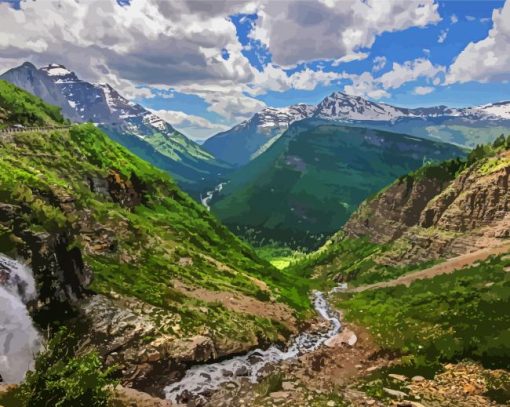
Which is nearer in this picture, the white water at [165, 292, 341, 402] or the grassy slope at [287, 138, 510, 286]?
the white water at [165, 292, 341, 402]

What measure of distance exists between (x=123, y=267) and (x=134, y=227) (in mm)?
17704

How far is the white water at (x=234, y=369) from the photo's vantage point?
169ft

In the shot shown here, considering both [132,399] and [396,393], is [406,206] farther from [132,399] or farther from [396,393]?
[132,399]

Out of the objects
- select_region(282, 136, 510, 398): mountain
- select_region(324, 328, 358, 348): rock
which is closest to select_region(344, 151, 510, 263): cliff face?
select_region(282, 136, 510, 398): mountain

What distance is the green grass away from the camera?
53.7 metres

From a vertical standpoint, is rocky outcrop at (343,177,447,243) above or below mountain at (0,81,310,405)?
below

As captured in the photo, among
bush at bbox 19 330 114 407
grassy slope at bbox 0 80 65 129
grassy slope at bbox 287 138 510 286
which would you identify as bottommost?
grassy slope at bbox 287 138 510 286

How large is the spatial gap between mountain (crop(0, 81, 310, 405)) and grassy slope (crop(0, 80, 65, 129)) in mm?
1005

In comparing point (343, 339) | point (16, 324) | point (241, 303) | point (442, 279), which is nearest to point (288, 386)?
point (343, 339)

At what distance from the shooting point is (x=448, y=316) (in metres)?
68.1

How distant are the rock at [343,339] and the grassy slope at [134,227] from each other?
10357 mm

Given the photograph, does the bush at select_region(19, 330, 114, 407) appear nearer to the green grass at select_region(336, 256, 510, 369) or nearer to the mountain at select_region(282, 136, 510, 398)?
the mountain at select_region(282, 136, 510, 398)

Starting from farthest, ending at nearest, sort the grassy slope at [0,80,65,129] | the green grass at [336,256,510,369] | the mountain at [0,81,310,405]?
the grassy slope at [0,80,65,129] < the green grass at [336,256,510,369] < the mountain at [0,81,310,405]

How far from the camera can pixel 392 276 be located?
13775 cm
